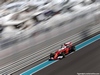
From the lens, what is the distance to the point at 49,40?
7.28ft

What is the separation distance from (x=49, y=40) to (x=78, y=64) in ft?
1.36

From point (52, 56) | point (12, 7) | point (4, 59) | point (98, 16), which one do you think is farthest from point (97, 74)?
point (98, 16)

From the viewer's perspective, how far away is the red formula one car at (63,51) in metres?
2.19

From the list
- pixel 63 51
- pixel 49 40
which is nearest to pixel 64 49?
pixel 63 51

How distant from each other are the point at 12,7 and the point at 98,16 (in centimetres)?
134

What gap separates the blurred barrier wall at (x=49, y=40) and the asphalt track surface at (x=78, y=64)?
0.19m

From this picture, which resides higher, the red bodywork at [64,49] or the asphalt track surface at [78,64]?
the red bodywork at [64,49]

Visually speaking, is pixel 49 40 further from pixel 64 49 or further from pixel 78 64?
pixel 78 64

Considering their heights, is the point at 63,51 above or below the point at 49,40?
below

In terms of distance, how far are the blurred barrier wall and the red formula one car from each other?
6 centimetres

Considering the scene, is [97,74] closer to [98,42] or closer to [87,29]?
[98,42]

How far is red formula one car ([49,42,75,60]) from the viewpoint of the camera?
7.19 ft

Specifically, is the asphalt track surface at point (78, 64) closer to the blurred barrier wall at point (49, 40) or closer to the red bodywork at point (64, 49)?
the red bodywork at point (64, 49)

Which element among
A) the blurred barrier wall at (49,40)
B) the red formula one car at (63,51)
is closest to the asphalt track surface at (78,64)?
the red formula one car at (63,51)
